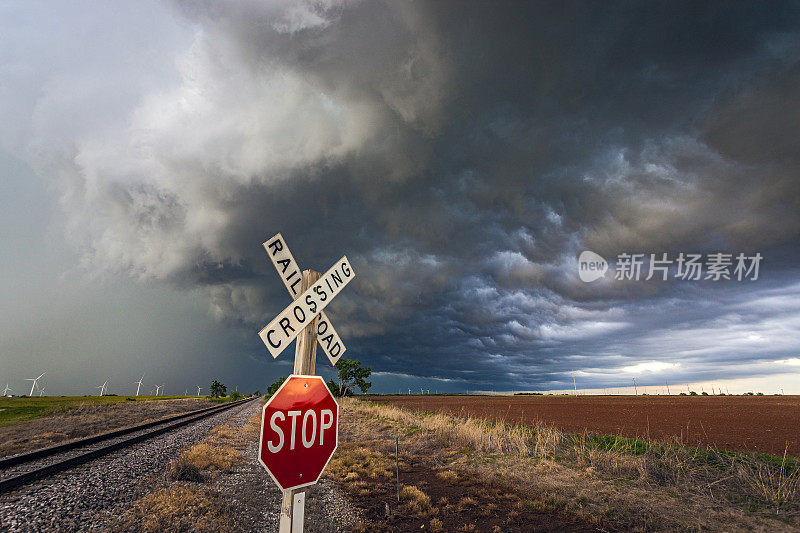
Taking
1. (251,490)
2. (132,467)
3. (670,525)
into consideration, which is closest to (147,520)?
(251,490)

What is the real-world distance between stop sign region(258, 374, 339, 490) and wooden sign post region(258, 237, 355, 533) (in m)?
0.04

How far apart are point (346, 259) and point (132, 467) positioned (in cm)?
1333

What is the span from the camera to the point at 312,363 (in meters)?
5.05

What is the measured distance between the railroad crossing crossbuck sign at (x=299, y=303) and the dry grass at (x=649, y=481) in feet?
23.6

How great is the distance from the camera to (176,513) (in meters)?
7.73

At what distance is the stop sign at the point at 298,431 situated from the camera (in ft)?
12.5

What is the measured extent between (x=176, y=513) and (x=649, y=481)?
12.2 metres

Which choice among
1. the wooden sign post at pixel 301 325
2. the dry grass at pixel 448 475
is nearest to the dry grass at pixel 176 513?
the wooden sign post at pixel 301 325

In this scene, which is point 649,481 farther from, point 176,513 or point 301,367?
point 176,513

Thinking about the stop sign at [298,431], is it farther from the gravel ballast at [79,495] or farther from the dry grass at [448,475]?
the dry grass at [448,475]

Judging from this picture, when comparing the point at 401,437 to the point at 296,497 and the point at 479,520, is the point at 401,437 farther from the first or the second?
the point at 296,497

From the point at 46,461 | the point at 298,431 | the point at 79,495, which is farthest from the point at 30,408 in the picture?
the point at 298,431

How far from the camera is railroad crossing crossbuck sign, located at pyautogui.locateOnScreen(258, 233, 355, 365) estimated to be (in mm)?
4102

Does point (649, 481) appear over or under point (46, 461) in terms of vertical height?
over
